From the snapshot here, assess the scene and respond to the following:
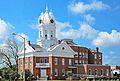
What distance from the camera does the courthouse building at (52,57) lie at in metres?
73.8

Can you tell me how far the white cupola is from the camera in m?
80.8

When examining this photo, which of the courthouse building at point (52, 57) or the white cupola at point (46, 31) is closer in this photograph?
the courthouse building at point (52, 57)

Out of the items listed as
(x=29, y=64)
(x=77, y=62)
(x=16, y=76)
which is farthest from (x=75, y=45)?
(x=16, y=76)

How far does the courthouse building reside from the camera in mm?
73750

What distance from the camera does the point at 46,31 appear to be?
3219 inches

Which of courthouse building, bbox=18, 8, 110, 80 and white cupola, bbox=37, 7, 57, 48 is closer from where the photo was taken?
courthouse building, bbox=18, 8, 110, 80

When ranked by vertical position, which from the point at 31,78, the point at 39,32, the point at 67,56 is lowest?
the point at 31,78

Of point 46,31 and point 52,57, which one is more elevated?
point 46,31

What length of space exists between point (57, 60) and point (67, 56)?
348cm

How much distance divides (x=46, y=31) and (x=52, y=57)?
34.7ft

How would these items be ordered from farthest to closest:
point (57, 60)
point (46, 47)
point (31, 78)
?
point (46, 47), point (57, 60), point (31, 78)

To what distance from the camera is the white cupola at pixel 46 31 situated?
80800 millimetres

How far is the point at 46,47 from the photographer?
263 feet

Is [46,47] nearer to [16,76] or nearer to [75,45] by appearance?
[75,45]
